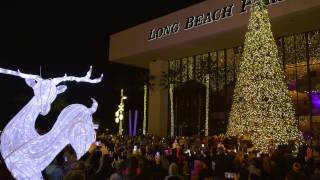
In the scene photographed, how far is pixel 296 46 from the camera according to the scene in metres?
25.4

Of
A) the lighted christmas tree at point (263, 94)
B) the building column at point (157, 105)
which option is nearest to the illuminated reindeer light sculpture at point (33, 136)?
the lighted christmas tree at point (263, 94)

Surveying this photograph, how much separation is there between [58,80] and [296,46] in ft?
62.2

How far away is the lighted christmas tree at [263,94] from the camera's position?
16.5 m

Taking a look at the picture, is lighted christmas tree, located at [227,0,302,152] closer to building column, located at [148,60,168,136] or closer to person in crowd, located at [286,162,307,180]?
person in crowd, located at [286,162,307,180]

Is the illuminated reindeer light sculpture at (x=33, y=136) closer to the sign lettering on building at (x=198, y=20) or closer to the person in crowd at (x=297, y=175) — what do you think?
the person in crowd at (x=297, y=175)

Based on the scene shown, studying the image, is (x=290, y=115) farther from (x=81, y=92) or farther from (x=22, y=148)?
(x=81, y=92)

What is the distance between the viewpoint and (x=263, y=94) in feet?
54.8

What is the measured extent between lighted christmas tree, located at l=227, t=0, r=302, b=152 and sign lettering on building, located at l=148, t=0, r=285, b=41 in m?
5.01

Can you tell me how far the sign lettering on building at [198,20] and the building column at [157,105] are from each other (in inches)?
174

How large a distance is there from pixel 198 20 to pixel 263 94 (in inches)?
402

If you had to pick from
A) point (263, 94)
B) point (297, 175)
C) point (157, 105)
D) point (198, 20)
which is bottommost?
point (297, 175)

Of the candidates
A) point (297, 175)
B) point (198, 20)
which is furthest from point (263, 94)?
point (198, 20)

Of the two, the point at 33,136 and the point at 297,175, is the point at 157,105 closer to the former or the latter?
the point at 33,136

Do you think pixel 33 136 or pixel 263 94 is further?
pixel 263 94
